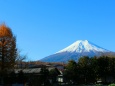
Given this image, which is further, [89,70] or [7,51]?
[89,70]

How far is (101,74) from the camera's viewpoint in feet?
222

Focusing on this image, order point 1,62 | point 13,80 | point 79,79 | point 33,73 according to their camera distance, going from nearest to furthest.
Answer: point 1,62 < point 13,80 < point 33,73 < point 79,79

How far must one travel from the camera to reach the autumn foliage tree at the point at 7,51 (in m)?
44.7

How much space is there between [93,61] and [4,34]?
2807 centimetres

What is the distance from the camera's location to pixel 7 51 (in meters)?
44.8

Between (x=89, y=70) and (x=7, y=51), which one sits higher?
(x=7, y=51)

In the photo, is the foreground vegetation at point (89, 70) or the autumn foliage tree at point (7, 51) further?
the foreground vegetation at point (89, 70)

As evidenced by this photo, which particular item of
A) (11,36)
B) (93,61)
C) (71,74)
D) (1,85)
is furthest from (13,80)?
(93,61)

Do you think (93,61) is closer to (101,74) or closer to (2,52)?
(101,74)

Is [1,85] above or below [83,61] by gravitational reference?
below

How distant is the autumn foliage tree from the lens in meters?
44.7

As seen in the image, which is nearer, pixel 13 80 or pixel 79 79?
pixel 13 80

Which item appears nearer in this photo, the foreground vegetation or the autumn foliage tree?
the autumn foliage tree

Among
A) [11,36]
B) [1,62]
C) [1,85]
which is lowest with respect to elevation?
[1,85]
